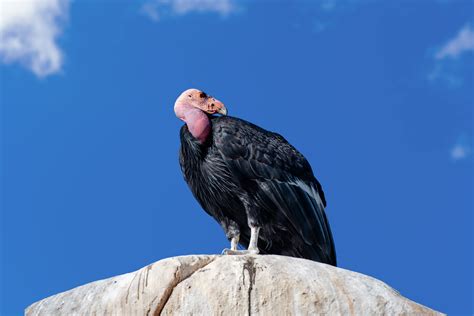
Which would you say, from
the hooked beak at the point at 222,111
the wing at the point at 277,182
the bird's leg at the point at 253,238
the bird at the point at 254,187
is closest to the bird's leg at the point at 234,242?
the bird at the point at 254,187

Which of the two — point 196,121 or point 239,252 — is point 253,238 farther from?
point 196,121

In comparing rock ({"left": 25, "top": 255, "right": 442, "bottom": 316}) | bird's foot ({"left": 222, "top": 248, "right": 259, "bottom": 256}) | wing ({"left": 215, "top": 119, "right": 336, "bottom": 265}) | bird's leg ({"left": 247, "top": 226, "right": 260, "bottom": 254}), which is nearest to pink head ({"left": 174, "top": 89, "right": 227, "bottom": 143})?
wing ({"left": 215, "top": 119, "right": 336, "bottom": 265})

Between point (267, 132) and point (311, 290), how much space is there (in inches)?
123

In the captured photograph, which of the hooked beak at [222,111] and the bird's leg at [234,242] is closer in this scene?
the bird's leg at [234,242]

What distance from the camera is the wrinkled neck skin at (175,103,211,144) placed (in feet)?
41.0

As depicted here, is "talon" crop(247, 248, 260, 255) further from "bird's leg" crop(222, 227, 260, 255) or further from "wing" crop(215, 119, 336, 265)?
"wing" crop(215, 119, 336, 265)

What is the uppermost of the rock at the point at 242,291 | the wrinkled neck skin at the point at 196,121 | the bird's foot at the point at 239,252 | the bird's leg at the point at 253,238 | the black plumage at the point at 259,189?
the wrinkled neck skin at the point at 196,121

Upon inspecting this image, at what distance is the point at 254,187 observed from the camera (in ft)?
40.1

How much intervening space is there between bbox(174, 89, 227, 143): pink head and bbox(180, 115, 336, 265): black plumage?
123mm

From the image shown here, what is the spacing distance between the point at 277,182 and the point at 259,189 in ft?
0.87

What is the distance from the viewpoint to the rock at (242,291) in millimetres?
10430

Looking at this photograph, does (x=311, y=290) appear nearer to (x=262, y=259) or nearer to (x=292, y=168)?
(x=262, y=259)

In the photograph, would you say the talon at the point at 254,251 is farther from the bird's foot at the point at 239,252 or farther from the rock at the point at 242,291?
the rock at the point at 242,291

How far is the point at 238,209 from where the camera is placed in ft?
40.6
